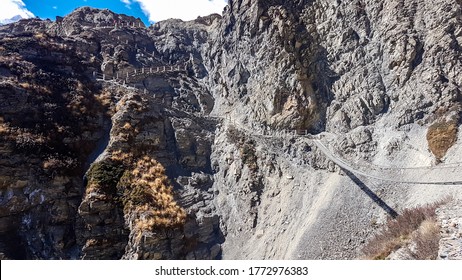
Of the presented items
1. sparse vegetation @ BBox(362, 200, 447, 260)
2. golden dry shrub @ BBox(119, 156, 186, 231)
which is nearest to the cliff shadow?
sparse vegetation @ BBox(362, 200, 447, 260)

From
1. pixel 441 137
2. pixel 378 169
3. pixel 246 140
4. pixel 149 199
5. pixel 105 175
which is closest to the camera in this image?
pixel 441 137

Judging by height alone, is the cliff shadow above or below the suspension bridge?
below

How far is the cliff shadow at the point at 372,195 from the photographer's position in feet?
80.5

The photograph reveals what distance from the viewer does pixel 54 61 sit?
42562 mm

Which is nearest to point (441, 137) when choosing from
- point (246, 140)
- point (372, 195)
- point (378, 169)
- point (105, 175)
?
point (378, 169)

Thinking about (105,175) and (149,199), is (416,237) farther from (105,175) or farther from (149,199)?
(105,175)

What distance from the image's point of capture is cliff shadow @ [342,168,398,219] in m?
24.5

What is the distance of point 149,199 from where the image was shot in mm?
29609

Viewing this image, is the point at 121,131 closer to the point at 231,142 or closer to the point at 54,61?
the point at 231,142

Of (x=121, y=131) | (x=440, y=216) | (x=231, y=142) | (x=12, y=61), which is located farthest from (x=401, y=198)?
(x=12, y=61)

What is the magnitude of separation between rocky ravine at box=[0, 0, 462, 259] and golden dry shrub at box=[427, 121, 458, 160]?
135 mm

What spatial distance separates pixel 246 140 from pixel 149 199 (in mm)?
14672

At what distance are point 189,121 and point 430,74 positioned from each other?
29270 millimetres

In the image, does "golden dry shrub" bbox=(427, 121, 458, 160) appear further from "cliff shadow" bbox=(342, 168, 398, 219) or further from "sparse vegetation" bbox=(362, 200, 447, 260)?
"sparse vegetation" bbox=(362, 200, 447, 260)
